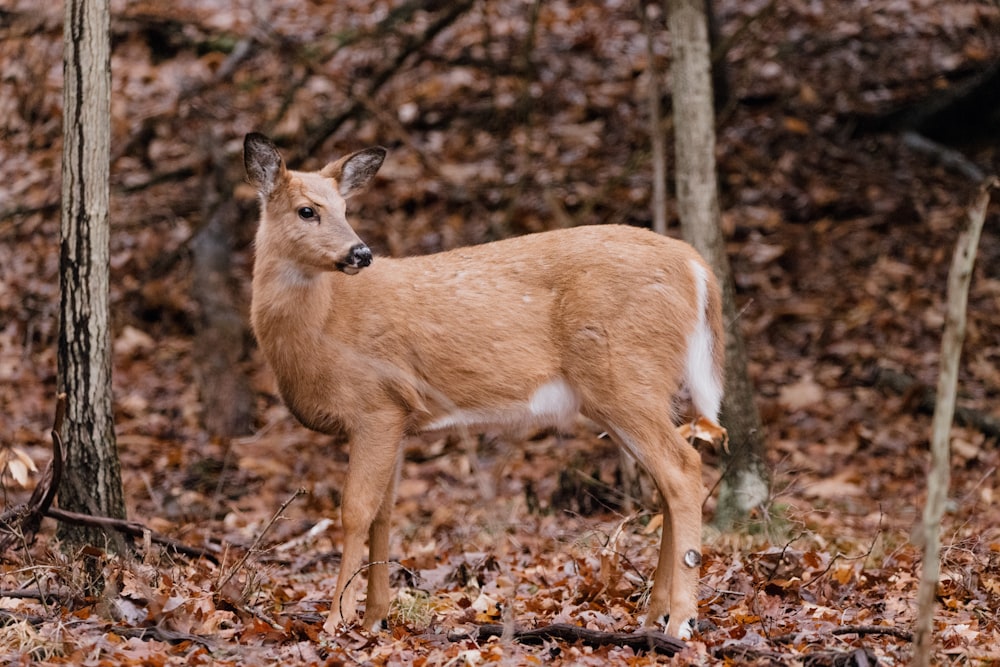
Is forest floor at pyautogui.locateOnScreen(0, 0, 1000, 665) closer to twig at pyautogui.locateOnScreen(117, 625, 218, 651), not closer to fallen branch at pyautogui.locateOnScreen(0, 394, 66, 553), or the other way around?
twig at pyautogui.locateOnScreen(117, 625, 218, 651)

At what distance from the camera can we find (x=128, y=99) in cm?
1331

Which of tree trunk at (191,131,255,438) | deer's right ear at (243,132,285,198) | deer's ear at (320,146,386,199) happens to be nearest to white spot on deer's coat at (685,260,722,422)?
deer's ear at (320,146,386,199)

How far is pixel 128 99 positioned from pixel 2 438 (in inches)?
196

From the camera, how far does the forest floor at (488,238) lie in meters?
5.32

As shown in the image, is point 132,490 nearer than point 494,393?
No

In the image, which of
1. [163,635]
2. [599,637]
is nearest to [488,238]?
[599,637]

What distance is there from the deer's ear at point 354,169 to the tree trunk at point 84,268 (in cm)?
122

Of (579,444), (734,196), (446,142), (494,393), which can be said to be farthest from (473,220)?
(494,393)

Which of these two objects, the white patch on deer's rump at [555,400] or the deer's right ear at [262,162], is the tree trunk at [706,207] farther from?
the deer's right ear at [262,162]

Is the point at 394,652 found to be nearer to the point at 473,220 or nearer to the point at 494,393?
the point at 494,393

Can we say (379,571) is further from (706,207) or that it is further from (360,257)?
(706,207)

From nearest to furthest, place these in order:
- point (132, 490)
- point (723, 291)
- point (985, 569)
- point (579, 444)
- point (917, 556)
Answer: point (985, 569) → point (917, 556) → point (723, 291) → point (132, 490) → point (579, 444)

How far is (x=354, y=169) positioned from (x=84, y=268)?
1.55 metres

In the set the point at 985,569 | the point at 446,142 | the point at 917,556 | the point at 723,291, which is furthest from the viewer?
the point at 446,142
